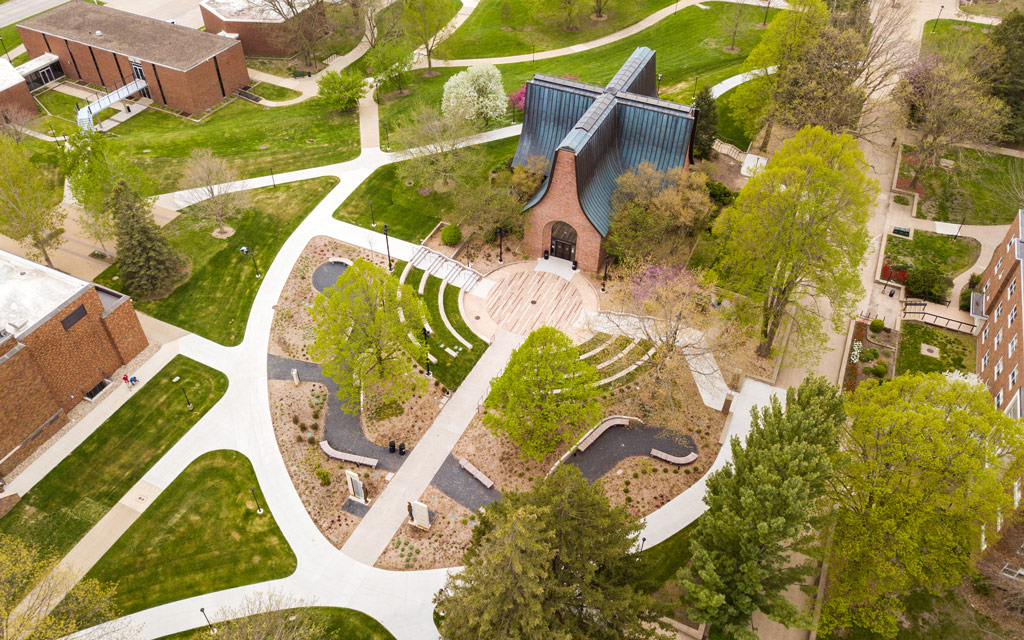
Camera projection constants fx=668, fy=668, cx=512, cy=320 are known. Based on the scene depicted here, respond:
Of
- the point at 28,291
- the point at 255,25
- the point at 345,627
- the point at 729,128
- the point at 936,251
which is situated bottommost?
the point at 345,627

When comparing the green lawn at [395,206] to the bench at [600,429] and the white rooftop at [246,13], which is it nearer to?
the bench at [600,429]

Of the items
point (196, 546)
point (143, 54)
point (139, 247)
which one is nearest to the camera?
point (196, 546)

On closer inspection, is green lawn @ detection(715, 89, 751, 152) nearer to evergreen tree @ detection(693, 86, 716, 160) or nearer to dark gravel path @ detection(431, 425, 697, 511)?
evergreen tree @ detection(693, 86, 716, 160)

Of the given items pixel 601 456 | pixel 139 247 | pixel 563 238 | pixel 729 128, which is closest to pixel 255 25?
pixel 139 247

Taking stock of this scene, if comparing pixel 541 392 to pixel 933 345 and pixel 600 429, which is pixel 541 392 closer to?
pixel 600 429

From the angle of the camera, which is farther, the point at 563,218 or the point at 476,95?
the point at 476,95

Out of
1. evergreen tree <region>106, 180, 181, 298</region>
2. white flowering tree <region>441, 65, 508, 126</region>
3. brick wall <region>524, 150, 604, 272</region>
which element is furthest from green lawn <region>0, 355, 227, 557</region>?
white flowering tree <region>441, 65, 508, 126</region>
